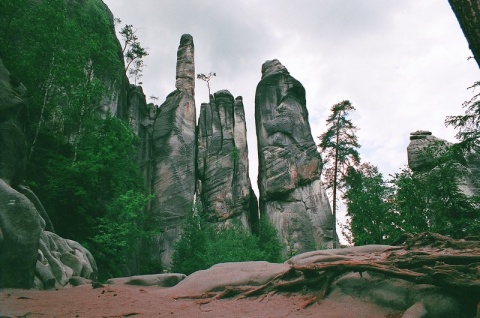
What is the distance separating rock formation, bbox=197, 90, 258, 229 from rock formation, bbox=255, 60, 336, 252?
212 centimetres

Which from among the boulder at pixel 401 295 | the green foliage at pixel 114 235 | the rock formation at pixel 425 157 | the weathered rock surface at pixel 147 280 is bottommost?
the boulder at pixel 401 295

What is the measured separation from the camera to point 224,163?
35.8 meters

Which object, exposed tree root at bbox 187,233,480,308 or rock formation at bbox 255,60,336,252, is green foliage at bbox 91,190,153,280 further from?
rock formation at bbox 255,60,336,252

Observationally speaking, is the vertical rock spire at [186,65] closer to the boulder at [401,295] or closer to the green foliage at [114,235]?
the green foliage at [114,235]

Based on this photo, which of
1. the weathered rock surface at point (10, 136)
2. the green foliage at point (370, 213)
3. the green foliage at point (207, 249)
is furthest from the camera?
the green foliage at point (207, 249)

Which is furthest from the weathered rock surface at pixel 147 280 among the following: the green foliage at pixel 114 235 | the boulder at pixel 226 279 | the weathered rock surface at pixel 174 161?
the weathered rock surface at pixel 174 161

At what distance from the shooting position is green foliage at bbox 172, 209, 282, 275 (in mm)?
21703

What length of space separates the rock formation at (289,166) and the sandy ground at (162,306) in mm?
21798

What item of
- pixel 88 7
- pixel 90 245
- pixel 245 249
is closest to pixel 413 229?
pixel 245 249

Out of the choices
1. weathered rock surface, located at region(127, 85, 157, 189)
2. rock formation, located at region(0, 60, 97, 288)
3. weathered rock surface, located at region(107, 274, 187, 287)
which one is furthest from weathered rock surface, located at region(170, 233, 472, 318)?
weathered rock surface, located at region(127, 85, 157, 189)

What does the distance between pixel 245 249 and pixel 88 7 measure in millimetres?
22077

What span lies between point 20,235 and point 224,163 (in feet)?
95.5

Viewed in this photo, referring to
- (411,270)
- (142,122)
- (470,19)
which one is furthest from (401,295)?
(142,122)

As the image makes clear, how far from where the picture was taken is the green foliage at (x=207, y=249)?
71.2 feet
